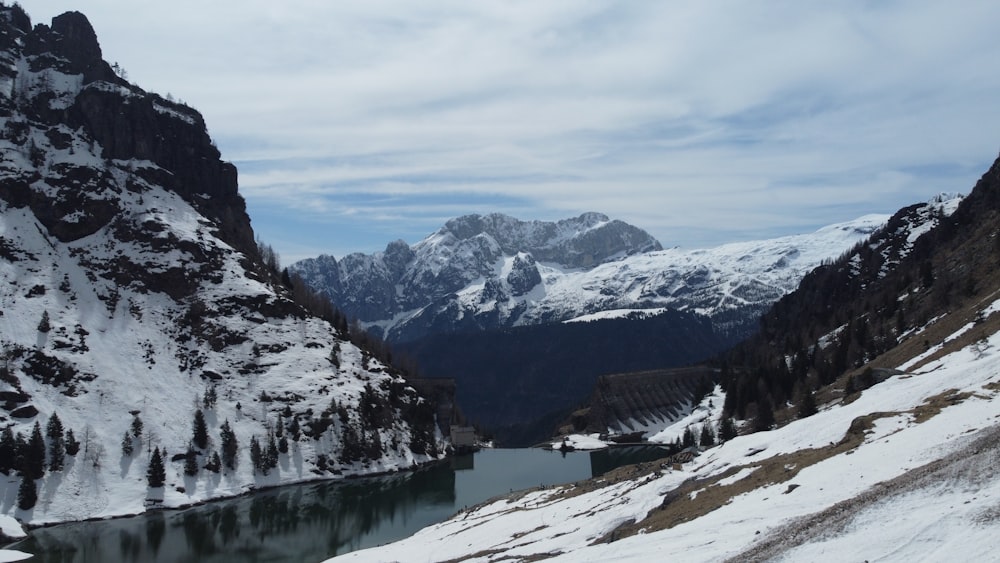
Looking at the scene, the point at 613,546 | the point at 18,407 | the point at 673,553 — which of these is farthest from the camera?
the point at 18,407

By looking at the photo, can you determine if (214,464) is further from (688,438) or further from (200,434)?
(688,438)

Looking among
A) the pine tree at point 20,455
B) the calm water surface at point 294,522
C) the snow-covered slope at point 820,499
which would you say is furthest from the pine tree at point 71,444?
the snow-covered slope at point 820,499

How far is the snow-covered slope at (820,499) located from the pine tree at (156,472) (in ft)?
232

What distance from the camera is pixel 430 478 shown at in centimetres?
15638

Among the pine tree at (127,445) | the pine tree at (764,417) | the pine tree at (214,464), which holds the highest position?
the pine tree at (127,445)

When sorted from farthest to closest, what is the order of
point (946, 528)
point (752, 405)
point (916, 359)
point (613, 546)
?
point (752, 405)
point (916, 359)
point (613, 546)
point (946, 528)

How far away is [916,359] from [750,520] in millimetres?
65387

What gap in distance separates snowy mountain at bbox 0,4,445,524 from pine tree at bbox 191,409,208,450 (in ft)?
1.00

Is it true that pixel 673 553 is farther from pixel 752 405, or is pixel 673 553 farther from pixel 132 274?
pixel 132 274

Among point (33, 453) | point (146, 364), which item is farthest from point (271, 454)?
point (33, 453)

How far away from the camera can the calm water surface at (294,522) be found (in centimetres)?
10050

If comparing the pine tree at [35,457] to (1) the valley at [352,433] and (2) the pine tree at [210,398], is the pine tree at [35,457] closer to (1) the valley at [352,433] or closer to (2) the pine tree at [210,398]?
(1) the valley at [352,433]

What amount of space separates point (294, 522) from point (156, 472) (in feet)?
96.7

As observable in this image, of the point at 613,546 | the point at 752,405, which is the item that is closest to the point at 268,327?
the point at 752,405
